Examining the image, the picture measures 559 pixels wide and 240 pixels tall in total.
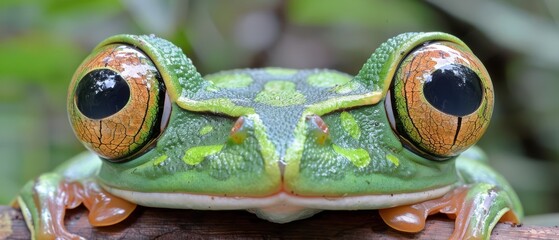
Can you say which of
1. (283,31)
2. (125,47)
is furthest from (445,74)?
(283,31)

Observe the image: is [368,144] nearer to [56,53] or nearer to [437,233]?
[437,233]

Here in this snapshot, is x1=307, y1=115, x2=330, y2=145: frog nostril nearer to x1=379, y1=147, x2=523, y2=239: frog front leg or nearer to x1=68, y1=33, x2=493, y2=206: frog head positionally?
x1=68, y1=33, x2=493, y2=206: frog head

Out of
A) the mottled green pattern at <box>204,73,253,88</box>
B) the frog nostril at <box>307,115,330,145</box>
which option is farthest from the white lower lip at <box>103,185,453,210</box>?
the mottled green pattern at <box>204,73,253,88</box>

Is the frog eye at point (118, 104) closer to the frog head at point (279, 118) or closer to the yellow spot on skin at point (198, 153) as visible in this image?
the frog head at point (279, 118)

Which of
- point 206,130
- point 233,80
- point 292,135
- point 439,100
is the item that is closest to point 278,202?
point 292,135

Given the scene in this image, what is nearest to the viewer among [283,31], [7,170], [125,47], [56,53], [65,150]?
[125,47]

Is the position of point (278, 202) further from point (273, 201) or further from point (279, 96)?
point (279, 96)

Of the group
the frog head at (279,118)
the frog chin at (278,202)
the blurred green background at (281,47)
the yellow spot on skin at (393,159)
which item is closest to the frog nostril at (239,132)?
the frog head at (279,118)
